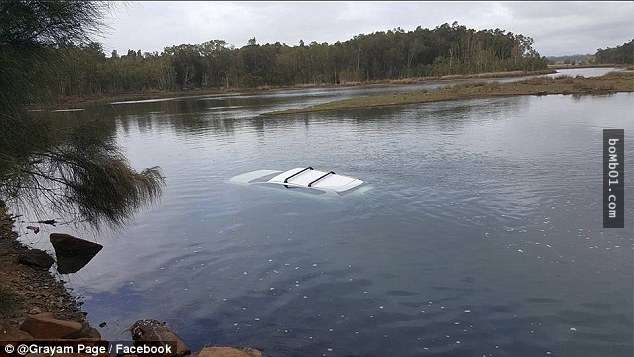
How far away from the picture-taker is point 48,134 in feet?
61.7

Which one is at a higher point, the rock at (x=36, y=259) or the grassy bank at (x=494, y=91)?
the grassy bank at (x=494, y=91)

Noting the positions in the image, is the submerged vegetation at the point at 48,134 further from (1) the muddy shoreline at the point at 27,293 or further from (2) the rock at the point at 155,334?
(2) the rock at the point at 155,334

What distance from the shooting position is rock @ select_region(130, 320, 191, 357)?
12445 mm

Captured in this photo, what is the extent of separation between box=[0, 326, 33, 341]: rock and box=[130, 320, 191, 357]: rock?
8.56 ft

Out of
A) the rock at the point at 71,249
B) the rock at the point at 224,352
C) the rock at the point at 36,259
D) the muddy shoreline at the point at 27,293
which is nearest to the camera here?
the rock at the point at 224,352

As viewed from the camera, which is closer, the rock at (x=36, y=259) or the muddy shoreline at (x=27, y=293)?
the muddy shoreline at (x=27, y=293)

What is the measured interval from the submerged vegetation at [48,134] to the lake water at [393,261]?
2.24 meters

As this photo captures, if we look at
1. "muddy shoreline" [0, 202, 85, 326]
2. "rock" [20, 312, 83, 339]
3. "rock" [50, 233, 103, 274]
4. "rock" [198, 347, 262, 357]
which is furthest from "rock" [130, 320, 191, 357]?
"rock" [50, 233, 103, 274]

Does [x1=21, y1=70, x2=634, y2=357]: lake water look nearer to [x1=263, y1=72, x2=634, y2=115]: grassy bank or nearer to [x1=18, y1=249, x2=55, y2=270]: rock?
[x1=18, y1=249, x2=55, y2=270]: rock

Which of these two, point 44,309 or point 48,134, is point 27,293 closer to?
point 44,309

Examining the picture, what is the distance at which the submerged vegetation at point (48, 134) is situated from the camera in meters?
16.0

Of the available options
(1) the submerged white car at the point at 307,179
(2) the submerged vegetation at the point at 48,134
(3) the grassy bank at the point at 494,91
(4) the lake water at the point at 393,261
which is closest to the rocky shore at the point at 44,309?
(4) the lake water at the point at 393,261

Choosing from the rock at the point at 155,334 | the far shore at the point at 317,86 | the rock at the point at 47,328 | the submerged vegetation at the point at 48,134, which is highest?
the far shore at the point at 317,86

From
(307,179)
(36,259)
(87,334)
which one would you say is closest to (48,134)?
(36,259)
